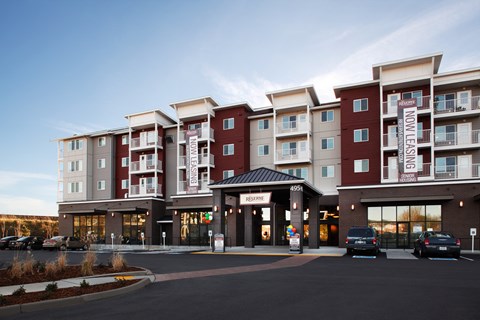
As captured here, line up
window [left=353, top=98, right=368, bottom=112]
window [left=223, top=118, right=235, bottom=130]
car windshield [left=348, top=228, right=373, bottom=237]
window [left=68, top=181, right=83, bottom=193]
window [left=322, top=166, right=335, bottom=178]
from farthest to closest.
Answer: window [left=68, top=181, right=83, bottom=193] → window [left=223, top=118, right=235, bottom=130] → window [left=322, top=166, right=335, bottom=178] → window [left=353, top=98, right=368, bottom=112] → car windshield [left=348, top=228, right=373, bottom=237]

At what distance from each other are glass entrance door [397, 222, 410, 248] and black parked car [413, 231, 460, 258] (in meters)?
8.11

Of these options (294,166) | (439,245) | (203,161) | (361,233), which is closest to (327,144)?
(294,166)

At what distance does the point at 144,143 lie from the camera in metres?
44.5

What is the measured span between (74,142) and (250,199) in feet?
104

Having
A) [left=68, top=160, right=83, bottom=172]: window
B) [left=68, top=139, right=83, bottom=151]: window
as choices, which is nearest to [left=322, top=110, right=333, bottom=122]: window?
[left=68, top=160, right=83, bottom=172]: window

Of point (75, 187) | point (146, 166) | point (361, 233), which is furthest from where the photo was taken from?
point (75, 187)

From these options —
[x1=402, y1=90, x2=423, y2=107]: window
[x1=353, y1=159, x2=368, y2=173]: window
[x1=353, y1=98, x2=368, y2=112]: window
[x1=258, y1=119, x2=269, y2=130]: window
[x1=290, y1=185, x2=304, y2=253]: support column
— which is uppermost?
[x1=402, y1=90, x2=423, y2=107]: window

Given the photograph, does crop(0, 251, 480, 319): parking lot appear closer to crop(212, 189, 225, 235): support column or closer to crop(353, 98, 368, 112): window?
crop(212, 189, 225, 235): support column

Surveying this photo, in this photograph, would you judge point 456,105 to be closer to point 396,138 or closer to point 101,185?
point 396,138

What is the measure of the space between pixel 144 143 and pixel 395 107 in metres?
26.0

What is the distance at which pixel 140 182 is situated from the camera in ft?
148

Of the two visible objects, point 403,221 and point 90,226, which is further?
point 90,226

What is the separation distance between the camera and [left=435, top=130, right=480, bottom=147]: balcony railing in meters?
31.2

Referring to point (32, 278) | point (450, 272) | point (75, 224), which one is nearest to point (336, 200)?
point (450, 272)
